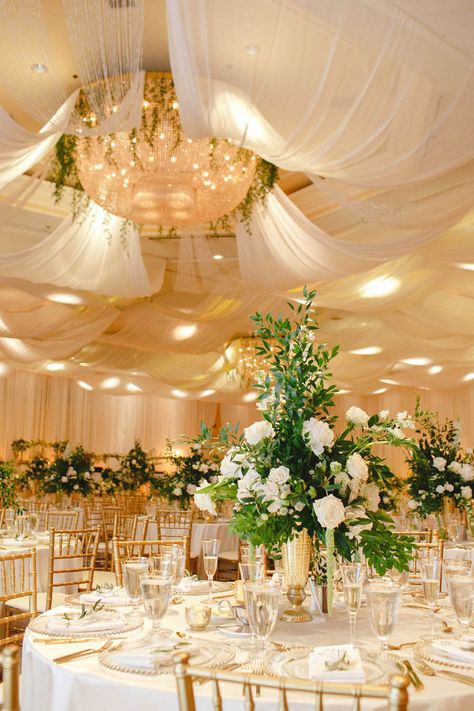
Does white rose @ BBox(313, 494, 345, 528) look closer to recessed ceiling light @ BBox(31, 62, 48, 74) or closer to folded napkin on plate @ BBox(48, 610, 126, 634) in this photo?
folded napkin on plate @ BBox(48, 610, 126, 634)

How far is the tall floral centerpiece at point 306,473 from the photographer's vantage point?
255 cm

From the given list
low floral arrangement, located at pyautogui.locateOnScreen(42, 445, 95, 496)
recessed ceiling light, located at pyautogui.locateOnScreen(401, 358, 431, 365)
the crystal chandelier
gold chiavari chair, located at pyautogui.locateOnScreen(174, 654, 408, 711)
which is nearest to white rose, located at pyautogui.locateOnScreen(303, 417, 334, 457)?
gold chiavari chair, located at pyautogui.locateOnScreen(174, 654, 408, 711)

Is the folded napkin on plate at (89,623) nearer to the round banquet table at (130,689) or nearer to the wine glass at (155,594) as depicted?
the round banquet table at (130,689)

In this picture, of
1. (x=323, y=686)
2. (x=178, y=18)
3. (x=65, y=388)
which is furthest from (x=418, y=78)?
(x=65, y=388)

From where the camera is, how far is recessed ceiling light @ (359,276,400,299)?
668 centimetres

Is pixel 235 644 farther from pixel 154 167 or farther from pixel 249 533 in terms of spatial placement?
pixel 154 167

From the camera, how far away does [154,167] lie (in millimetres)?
5766

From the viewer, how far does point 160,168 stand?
5.76m

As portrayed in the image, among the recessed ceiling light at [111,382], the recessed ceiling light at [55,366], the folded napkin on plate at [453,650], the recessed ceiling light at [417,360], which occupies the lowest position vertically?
the folded napkin on plate at [453,650]

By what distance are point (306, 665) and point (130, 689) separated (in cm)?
47

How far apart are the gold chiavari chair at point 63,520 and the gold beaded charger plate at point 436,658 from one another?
5.78m

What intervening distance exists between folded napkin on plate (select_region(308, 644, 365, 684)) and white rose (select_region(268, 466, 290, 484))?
1.95ft

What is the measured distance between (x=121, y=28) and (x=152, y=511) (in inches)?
318

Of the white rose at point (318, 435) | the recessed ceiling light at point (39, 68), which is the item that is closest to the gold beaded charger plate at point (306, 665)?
the white rose at point (318, 435)
